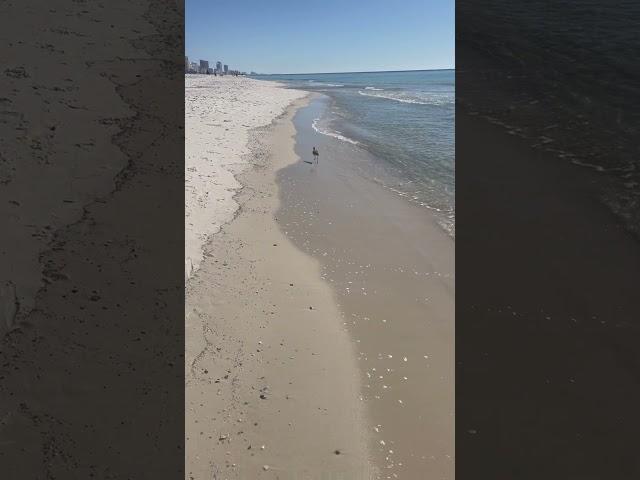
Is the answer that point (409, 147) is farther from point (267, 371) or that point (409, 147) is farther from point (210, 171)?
point (267, 371)

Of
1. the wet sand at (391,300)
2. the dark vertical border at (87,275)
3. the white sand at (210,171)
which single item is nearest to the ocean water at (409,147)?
the wet sand at (391,300)

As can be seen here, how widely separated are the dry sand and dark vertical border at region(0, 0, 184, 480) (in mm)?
168

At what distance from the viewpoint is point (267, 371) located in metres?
2.64

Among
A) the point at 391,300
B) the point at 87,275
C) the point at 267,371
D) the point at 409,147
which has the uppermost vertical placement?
the point at 409,147

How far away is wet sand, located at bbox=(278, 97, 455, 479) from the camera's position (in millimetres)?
2250
